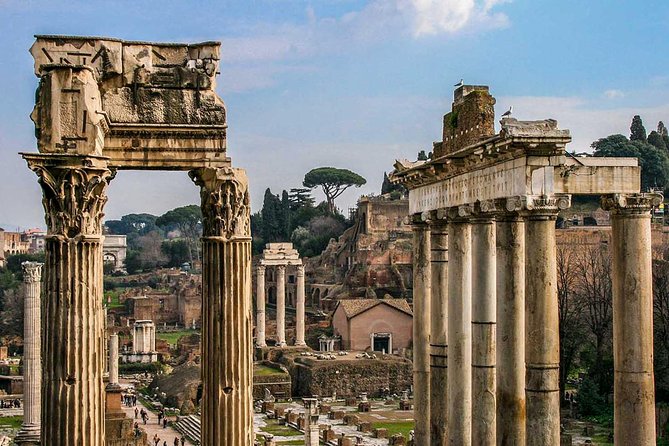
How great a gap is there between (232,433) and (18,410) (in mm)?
30055

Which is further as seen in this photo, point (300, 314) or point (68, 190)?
point (300, 314)

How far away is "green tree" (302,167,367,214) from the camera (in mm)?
79312

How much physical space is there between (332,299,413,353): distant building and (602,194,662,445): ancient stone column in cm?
3716

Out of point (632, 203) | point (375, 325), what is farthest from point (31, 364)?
point (375, 325)

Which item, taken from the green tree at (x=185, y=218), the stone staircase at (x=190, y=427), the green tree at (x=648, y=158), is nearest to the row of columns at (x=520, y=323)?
the stone staircase at (x=190, y=427)

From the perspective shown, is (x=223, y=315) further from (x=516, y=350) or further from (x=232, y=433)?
(x=516, y=350)

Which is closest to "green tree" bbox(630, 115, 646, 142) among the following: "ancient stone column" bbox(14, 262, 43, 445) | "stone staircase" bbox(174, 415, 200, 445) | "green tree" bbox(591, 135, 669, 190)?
"green tree" bbox(591, 135, 669, 190)

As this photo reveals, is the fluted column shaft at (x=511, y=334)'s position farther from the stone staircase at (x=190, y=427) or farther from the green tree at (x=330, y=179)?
the green tree at (x=330, y=179)

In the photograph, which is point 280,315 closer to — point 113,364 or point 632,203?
point 113,364

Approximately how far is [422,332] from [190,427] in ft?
67.6

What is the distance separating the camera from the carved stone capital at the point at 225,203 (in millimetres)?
6949

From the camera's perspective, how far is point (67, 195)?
5602 mm

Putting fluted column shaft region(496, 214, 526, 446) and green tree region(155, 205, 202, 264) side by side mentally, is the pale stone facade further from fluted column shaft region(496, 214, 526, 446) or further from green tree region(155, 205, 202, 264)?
green tree region(155, 205, 202, 264)

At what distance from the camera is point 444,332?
36.6 feet
